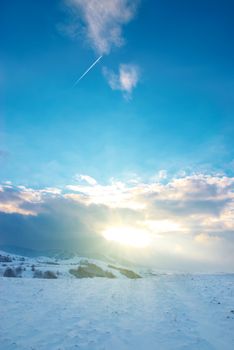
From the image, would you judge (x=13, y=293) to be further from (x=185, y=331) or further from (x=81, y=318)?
(x=185, y=331)

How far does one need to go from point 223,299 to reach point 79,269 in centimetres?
5786

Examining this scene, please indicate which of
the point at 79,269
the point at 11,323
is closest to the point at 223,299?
the point at 11,323

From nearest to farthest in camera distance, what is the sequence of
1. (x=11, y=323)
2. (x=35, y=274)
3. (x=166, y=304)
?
(x=11, y=323), (x=166, y=304), (x=35, y=274)

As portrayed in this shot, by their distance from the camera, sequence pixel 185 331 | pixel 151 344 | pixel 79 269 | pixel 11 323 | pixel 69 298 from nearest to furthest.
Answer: pixel 151 344
pixel 185 331
pixel 11 323
pixel 69 298
pixel 79 269

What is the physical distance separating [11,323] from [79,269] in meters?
63.5

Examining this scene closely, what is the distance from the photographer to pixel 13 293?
23656 mm

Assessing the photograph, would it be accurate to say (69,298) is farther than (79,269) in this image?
No

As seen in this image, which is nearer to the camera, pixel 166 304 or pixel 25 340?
pixel 25 340

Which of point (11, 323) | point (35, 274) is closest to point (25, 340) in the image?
point (11, 323)

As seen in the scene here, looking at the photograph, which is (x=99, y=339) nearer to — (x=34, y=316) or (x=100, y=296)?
(x=34, y=316)

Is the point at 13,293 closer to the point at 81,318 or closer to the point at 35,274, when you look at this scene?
the point at 81,318

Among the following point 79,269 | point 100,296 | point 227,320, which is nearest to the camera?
point 227,320

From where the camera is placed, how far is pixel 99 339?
12359 millimetres

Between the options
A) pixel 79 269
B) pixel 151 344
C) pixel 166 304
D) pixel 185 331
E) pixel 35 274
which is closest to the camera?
pixel 151 344
